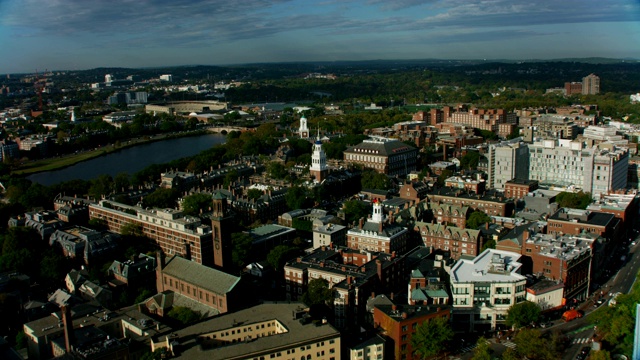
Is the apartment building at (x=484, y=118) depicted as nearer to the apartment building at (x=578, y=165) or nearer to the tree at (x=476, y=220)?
the apartment building at (x=578, y=165)

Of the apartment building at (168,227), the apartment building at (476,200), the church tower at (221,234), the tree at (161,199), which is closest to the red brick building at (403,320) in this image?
the church tower at (221,234)

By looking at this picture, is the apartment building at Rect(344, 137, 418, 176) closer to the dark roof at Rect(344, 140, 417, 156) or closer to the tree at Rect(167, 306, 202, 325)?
the dark roof at Rect(344, 140, 417, 156)

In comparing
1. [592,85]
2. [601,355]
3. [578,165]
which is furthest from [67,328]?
[592,85]

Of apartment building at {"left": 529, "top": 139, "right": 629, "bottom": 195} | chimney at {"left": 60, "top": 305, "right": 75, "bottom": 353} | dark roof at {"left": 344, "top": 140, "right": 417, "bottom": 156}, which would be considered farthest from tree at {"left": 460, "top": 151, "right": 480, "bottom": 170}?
chimney at {"left": 60, "top": 305, "right": 75, "bottom": 353}

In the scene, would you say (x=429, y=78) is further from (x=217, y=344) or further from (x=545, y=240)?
(x=217, y=344)

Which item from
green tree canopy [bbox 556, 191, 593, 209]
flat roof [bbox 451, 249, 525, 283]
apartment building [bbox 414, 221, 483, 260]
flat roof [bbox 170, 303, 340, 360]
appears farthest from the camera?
green tree canopy [bbox 556, 191, 593, 209]

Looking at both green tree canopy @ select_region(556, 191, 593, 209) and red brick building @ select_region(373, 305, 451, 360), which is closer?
red brick building @ select_region(373, 305, 451, 360)

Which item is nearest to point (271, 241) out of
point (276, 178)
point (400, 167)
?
point (276, 178)
